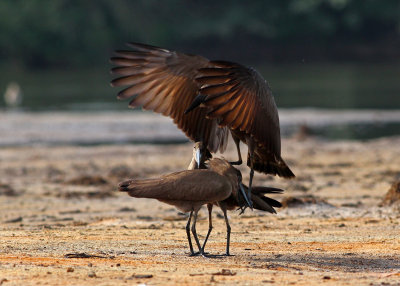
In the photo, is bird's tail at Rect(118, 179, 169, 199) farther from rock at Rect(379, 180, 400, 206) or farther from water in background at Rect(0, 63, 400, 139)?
water in background at Rect(0, 63, 400, 139)

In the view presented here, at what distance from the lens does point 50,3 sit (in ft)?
192

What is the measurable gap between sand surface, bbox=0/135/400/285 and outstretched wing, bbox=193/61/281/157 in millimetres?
1147

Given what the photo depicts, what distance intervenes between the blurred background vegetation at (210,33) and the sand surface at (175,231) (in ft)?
118

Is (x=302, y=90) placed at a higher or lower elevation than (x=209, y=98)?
higher

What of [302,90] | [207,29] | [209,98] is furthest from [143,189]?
[207,29]

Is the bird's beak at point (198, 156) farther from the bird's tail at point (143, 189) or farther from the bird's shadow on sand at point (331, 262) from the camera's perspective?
the bird's shadow on sand at point (331, 262)

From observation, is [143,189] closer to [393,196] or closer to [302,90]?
[393,196]

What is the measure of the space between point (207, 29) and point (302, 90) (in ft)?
64.5

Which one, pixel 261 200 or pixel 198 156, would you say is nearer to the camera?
pixel 261 200

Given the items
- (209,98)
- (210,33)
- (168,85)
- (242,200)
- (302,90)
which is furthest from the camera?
(210,33)

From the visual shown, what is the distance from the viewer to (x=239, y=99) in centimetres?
755

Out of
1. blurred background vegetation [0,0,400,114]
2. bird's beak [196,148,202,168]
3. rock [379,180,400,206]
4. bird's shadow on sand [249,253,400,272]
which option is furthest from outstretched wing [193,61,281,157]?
blurred background vegetation [0,0,400,114]

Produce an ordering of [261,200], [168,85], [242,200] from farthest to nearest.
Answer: [168,85], [261,200], [242,200]

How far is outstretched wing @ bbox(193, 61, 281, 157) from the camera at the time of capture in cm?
748
